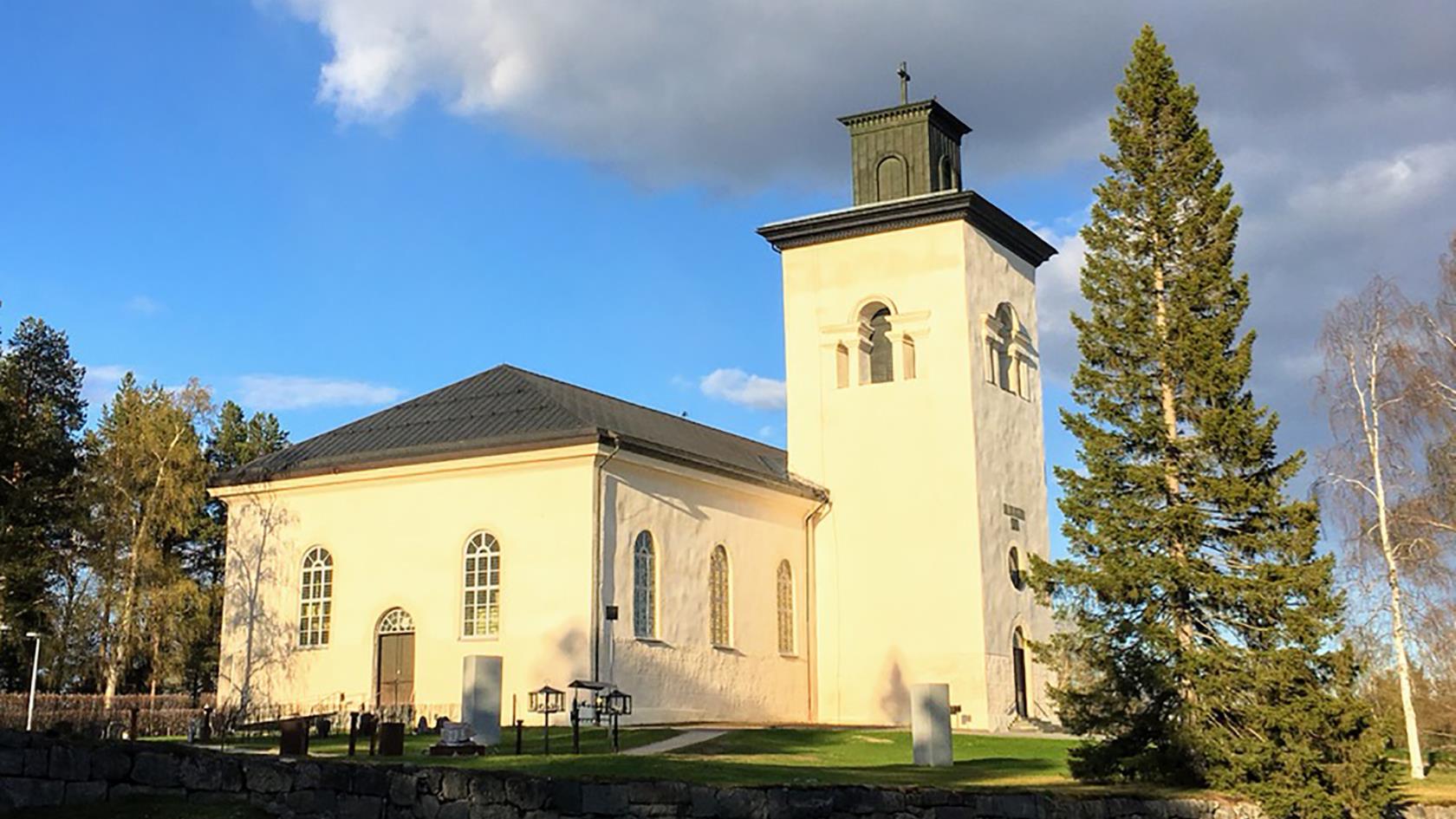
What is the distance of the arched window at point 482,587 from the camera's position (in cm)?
2788

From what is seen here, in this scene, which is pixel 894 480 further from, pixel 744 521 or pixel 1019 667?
pixel 1019 667

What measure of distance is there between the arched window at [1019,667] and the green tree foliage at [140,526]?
2456 cm

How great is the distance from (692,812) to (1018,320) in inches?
954

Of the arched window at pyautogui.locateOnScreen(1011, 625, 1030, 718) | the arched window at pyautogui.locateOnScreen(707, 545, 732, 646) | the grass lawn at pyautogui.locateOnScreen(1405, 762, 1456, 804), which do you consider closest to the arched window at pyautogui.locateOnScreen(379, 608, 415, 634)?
the arched window at pyautogui.locateOnScreen(707, 545, 732, 646)

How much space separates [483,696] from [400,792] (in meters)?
7.44

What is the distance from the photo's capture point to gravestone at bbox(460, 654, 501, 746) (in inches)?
814

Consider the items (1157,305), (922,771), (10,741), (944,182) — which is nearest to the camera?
(10,741)

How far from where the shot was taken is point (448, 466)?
2861 cm

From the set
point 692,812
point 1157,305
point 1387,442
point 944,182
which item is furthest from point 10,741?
point 944,182

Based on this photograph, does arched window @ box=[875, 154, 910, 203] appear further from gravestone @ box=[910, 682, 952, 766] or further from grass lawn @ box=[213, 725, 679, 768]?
gravestone @ box=[910, 682, 952, 766]

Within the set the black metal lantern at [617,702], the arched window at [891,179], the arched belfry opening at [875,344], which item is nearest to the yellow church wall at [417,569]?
the black metal lantern at [617,702]

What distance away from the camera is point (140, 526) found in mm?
43750

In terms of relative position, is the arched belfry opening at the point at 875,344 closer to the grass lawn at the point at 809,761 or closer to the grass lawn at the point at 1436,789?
the grass lawn at the point at 809,761

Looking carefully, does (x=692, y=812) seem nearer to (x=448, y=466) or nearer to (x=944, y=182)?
(x=448, y=466)
